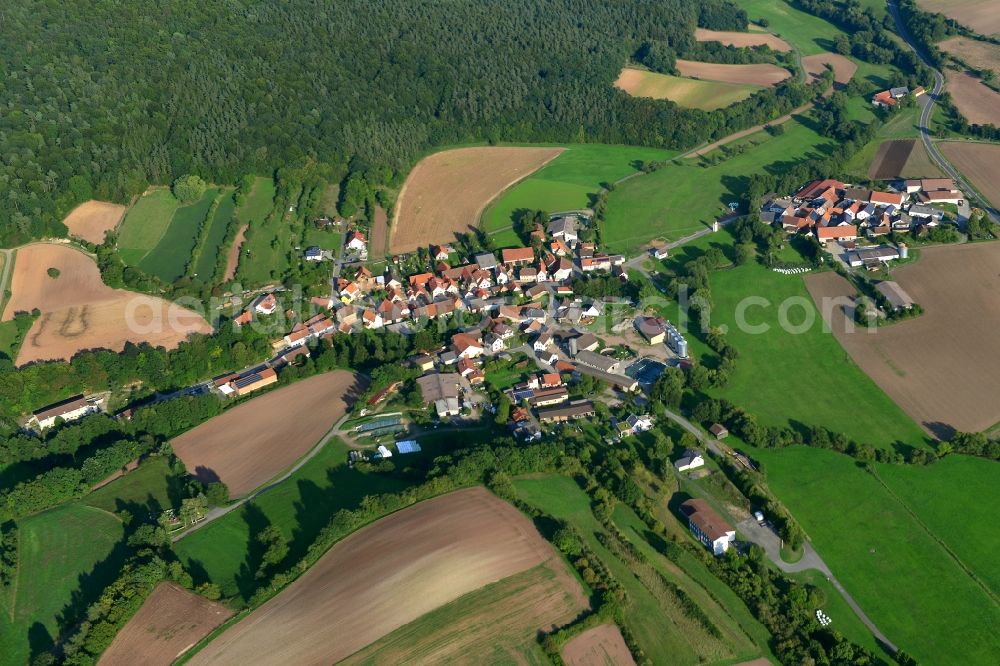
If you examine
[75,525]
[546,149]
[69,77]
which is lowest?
[75,525]

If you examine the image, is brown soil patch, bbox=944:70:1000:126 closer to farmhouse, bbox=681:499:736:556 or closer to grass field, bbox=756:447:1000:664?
grass field, bbox=756:447:1000:664

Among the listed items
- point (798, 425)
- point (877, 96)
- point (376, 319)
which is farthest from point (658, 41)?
point (798, 425)

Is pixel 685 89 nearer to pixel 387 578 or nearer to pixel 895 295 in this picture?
pixel 895 295

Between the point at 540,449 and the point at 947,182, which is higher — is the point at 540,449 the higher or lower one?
the lower one

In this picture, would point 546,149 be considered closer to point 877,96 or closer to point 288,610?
point 877,96

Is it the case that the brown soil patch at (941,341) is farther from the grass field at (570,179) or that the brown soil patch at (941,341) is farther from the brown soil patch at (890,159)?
the grass field at (570,179)
